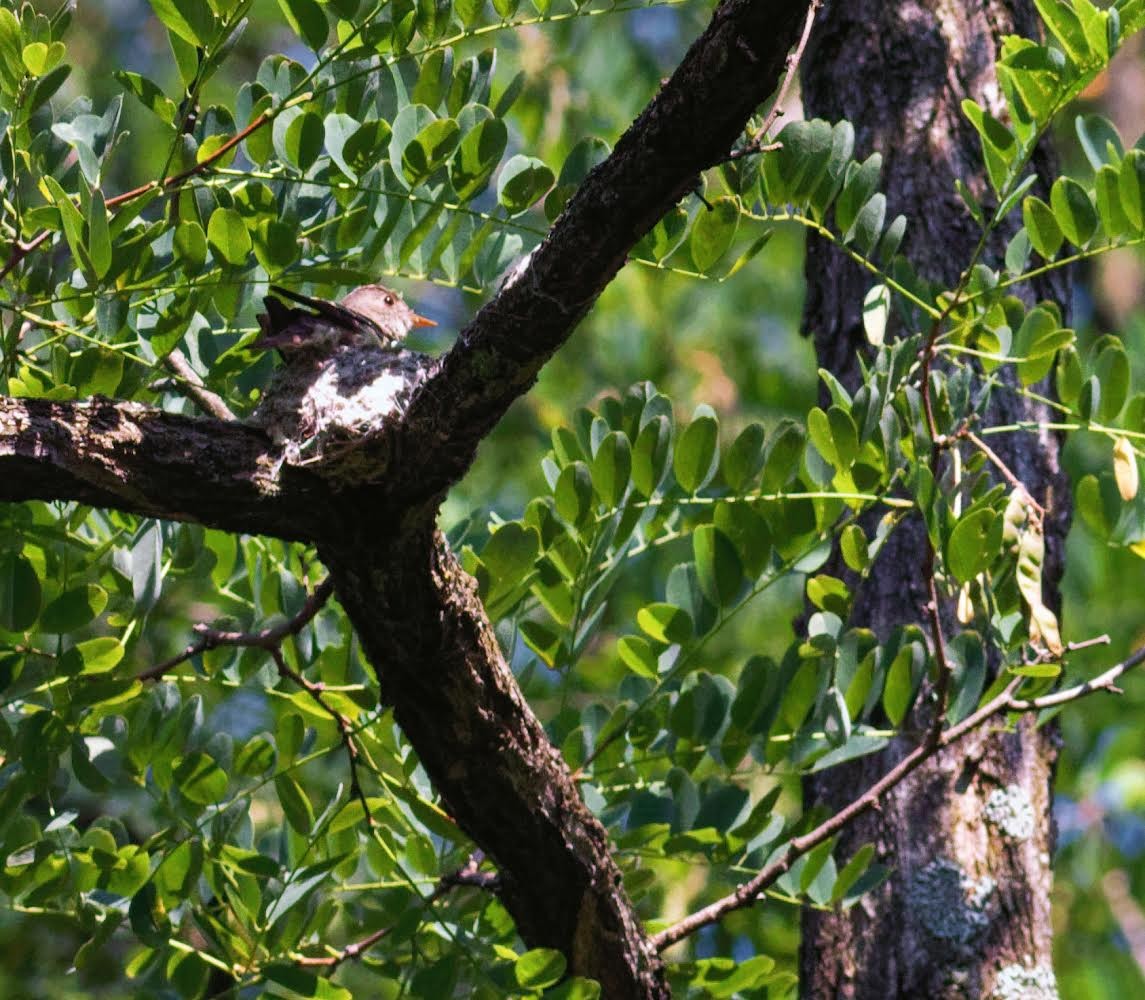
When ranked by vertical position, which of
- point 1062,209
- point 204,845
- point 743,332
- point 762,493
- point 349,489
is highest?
point 743,332

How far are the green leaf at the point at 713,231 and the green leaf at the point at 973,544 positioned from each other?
0.49 m

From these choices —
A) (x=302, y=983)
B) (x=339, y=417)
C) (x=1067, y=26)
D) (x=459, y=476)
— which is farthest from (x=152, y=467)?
(x=1067, y=26)

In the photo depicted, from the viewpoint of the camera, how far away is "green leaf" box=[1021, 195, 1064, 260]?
2.17 meters

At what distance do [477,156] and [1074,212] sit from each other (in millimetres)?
804

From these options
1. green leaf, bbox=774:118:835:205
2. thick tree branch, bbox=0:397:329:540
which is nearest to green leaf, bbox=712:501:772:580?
green leaf, bbox=774:118:835:205

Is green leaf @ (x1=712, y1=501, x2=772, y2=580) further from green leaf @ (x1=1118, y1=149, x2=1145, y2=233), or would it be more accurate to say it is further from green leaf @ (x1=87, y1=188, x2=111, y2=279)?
green leaf @ (x1=87, y1=188, x2=111, y2=279)

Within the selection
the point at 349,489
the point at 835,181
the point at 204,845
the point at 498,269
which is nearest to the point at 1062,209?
the point at 835,181

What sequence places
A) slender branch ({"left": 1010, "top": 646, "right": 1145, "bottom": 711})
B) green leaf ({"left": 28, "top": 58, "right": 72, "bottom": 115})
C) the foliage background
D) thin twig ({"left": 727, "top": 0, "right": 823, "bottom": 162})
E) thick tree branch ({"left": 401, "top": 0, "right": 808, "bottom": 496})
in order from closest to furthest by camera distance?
1. thick tree branch ({"left": 401, "top": 0, "right": 808, "bottom": 496})
2. thin twig ({"left": 727, "top": 0, "right": 823, "bottom": 162})
3. green leaf ({"left": 28, "top": 58, "right": 72, "bottom": 115})
4. slender branch ({"left": 1010, "top": 646, "right": 1145, "bottom": 711})
5. the foliage background

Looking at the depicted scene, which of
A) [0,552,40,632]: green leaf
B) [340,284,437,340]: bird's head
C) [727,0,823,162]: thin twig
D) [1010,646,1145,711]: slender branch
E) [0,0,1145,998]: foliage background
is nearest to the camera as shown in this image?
[727,0,823,162]: thin twig

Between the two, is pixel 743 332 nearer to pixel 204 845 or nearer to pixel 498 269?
pixel 498 269

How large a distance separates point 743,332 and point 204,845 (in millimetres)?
4815

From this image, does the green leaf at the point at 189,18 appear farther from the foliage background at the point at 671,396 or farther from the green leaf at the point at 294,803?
the green leaf at the point at 294,803

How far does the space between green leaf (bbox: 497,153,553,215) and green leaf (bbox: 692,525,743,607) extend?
50 cm

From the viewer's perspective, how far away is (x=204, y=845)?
6.97 ft
